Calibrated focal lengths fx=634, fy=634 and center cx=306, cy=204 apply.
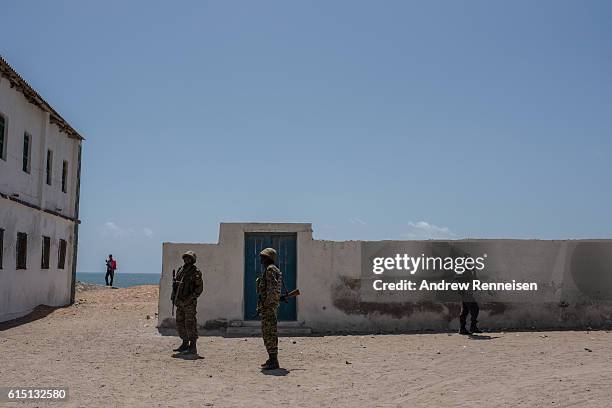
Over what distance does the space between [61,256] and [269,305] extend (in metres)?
15.1

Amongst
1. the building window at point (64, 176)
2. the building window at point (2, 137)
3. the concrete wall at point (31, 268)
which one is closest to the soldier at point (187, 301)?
the concrete wall at point (31, 268)

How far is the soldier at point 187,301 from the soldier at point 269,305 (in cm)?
178

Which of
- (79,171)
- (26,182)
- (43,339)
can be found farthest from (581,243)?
(79,171)

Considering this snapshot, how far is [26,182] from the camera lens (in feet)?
60.0

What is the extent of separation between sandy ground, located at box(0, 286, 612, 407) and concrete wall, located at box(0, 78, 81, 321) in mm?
3305

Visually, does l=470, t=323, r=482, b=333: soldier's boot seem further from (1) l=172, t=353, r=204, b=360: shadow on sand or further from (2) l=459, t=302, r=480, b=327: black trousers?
(1) l=172, t=353, r=204, b=360: shadow on sand

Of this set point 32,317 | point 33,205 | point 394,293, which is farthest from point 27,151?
point 394,293

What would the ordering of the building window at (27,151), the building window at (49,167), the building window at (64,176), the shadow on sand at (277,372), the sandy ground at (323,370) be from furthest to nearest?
the building window at (64,176), the building window at (49,167), the building window at (27,151), the shadow on sand at (277,372), the sandy ground at (323,370)

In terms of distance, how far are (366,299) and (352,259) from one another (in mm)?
981

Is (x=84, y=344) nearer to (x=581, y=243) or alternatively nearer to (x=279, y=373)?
(x=279, y=373)

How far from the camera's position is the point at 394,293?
14805 millimetres

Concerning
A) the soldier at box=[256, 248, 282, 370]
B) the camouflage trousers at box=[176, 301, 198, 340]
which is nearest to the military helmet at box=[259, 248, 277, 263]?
the soldier at box=[256, 248, 282, 370]

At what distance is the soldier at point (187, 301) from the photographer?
11.1 m

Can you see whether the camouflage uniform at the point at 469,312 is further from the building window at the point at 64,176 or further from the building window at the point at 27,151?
the building window at the point at 64,176
